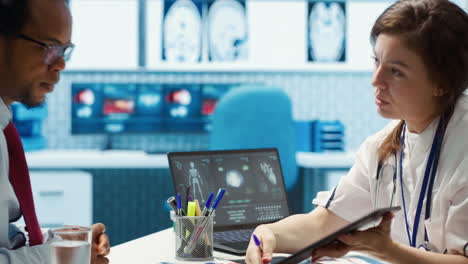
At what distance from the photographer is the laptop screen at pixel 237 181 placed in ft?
5.31

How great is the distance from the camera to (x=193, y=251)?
4.67 feet

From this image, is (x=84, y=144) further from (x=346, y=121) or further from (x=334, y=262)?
(x=334, y=262)

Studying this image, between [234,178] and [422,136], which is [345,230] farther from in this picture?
[234,178]

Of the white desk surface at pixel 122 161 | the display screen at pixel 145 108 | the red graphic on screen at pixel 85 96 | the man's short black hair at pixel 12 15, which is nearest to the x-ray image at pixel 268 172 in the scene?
the man's short black hair at pixel 12 15

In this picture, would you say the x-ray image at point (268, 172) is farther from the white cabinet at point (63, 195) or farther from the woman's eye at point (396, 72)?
the white cabinet at point (63, 195)

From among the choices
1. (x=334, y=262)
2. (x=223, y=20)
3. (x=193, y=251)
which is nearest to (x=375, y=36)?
(x=334, y=262)

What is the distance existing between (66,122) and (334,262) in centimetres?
270

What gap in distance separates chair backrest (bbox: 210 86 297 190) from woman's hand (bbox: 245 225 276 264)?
1618 millimetres

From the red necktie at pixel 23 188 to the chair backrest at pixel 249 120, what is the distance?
182 centimetres

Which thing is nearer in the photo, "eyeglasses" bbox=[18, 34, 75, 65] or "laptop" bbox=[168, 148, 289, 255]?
"eyeglasses" bbox=[18, 34, 75, 65]

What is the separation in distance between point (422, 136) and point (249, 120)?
1.66 meters

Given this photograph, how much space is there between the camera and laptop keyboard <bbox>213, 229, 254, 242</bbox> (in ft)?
5.16

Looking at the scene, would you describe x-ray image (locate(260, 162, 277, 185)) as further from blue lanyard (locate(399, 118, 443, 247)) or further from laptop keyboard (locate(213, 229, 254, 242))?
blue lanyard (locate(399, 118, 443, 247))

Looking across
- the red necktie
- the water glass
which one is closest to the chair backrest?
the red necktie
